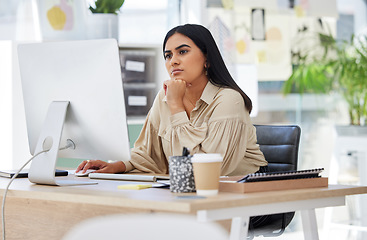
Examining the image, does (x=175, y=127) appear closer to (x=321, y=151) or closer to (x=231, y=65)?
(x=231, y=65)

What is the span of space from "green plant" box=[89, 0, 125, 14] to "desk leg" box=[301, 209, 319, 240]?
96.0 inches

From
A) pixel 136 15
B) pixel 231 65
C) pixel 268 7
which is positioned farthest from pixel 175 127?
pixel 268 7

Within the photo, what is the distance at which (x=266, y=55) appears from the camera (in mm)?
5094

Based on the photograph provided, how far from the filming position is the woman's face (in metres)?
2.48

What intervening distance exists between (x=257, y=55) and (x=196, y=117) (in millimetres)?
2655

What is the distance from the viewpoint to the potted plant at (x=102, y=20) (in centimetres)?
397

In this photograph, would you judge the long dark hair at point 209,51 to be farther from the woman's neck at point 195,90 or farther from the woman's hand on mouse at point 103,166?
the woman's hand on mouse at point 103,166

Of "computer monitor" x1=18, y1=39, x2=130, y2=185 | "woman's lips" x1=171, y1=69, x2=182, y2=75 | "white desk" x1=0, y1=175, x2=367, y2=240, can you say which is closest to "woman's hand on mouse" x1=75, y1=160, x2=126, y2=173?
"white desk" x1=0, y1=175, x2=367, y2=240

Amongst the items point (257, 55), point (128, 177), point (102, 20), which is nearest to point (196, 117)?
point (128, 177)

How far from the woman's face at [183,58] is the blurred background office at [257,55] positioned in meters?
1.38

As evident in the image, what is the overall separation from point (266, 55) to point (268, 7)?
378 mm

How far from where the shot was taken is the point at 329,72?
208 inches

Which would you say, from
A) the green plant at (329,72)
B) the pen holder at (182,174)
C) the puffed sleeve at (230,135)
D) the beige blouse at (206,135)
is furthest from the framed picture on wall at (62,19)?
the pen holder at (182,174)

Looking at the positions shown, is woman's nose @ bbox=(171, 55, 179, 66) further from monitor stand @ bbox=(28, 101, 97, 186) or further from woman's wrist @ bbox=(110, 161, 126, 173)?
monitor stand @ bbox=(28, 101, 97, 186)
